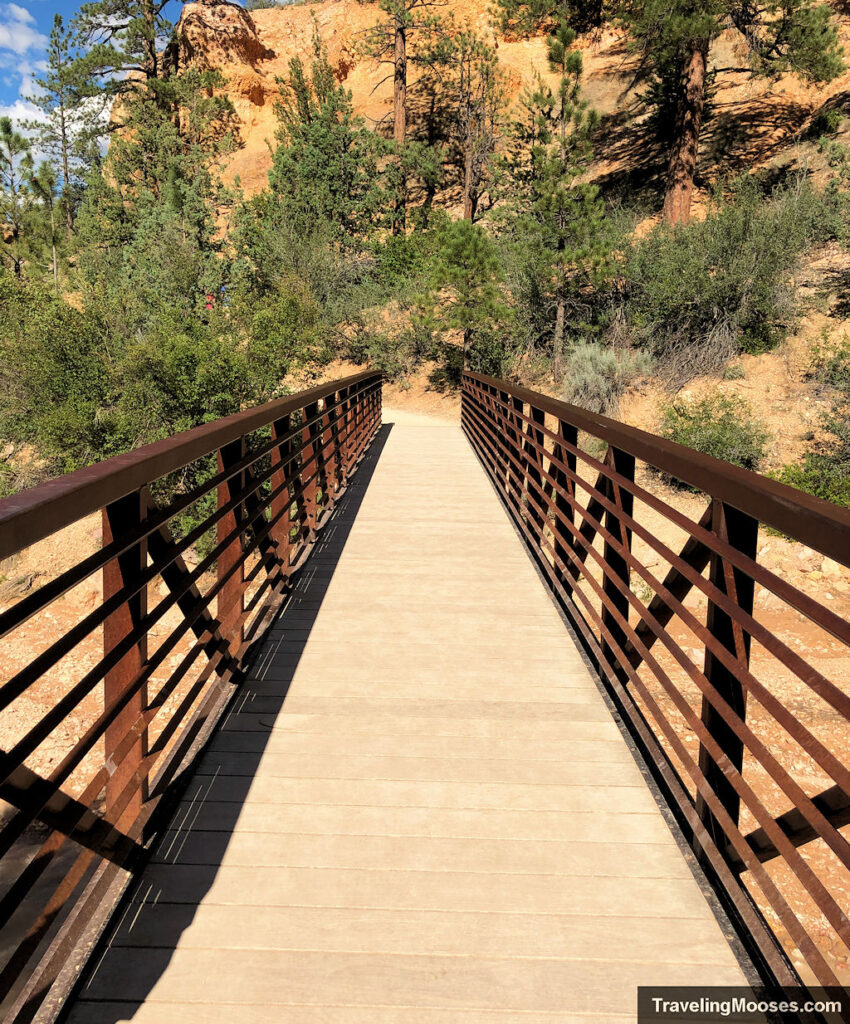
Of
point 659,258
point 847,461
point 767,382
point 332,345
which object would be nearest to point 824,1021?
point 847,461

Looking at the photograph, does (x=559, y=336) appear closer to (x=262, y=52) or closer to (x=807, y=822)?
(x=807, y=822)

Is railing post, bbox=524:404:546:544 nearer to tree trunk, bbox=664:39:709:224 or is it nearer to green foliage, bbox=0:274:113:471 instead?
green foliage, bbox=0:274:113:471

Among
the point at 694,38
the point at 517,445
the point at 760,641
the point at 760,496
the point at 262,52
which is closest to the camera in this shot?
the point at 760,641

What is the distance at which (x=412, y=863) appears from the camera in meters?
2.05

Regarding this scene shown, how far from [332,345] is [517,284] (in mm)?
7699

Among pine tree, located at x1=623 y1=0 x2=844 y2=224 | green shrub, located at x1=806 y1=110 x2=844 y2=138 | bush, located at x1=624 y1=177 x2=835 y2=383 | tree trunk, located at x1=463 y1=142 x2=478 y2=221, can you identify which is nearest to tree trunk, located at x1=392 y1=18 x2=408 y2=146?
tree trunk, located at x1=463 y1=142 x2=478 y2=221

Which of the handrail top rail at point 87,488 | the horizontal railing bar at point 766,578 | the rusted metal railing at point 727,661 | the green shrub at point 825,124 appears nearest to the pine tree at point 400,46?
the green shrub at point 825,124

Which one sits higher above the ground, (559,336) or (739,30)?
(739,30)

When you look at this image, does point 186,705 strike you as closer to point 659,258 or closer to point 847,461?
point 847,461

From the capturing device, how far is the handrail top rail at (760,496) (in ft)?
4.90

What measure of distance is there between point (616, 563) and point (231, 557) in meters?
1.78

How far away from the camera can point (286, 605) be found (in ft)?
13.3

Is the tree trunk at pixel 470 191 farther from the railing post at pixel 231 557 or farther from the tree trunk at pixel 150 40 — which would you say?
the railing post at pixel 231 557

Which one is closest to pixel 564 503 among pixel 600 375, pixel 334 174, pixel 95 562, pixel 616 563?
pixel 616 563
